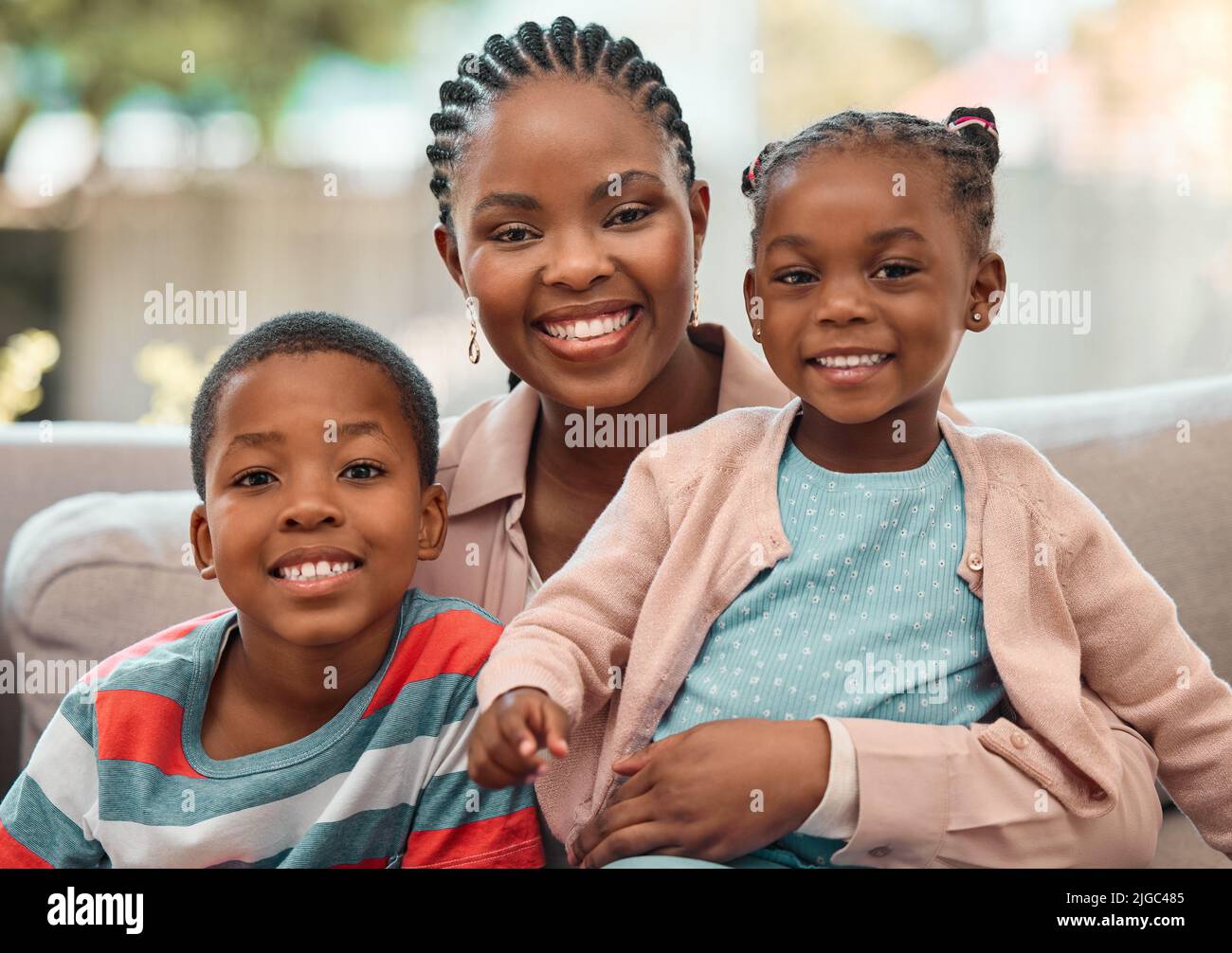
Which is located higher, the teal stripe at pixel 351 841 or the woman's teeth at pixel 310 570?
the woman's teeth at pixel 310 570

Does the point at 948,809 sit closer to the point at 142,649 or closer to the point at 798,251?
the point at 798,251

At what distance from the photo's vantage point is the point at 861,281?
1.29 m

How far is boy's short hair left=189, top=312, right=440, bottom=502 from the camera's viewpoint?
4.79ft

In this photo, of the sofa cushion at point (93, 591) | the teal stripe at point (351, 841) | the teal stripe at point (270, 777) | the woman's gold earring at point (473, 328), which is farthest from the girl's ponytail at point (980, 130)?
the sofa cushion at point (93, 591)

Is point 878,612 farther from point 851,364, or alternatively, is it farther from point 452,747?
point 452,747

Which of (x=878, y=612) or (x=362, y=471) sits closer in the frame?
(x=878, y=612)

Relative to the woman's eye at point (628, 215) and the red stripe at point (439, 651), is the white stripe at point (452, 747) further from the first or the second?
the woman's eye at point (628, 215)

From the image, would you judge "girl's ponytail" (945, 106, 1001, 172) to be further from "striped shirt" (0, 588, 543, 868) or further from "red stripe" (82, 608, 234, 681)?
"red stripe" (82, 608, 234, 681)

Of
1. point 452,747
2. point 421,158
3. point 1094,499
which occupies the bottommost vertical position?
point 452,747

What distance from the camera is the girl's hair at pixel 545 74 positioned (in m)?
1.58

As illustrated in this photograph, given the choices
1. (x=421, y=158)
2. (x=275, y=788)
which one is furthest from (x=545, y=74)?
(x=421, y=158)

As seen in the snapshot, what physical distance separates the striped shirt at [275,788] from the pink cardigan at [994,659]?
0.11 meters

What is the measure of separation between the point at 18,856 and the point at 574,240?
36.4 inches

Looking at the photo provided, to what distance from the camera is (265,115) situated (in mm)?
4703
